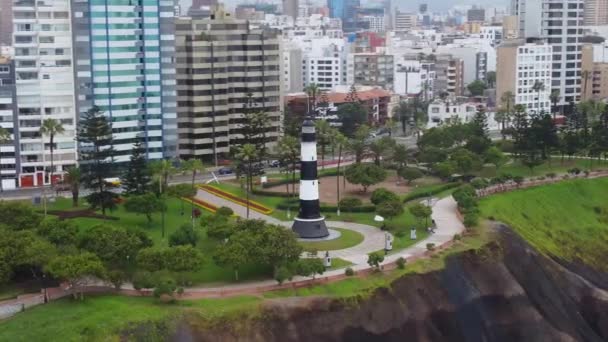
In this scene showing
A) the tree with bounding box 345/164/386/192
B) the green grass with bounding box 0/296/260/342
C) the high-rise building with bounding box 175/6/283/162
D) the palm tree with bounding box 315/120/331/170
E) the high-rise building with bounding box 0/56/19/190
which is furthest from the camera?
the high-rise building with bounding box 175/6/283/162

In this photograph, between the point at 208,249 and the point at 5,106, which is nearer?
the point at 208,249

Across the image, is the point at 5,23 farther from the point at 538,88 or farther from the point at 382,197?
the point at 382,197

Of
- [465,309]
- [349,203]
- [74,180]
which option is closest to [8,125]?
[74,180]

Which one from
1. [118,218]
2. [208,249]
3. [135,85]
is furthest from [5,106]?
[208,249]

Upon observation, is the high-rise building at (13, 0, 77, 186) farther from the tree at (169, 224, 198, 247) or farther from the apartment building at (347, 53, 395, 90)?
the apartment building at (347, 53, 395, 90)

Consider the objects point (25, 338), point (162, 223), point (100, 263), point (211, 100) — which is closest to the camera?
point (25, 338)

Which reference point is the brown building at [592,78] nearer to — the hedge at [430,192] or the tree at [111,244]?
the hedge at [430,192]

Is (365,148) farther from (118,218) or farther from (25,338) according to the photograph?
(25,338)

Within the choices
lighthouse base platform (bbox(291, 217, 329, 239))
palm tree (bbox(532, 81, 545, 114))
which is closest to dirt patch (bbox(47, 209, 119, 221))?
lighthouse base platform (bbox(291, 217, 329, 239))
